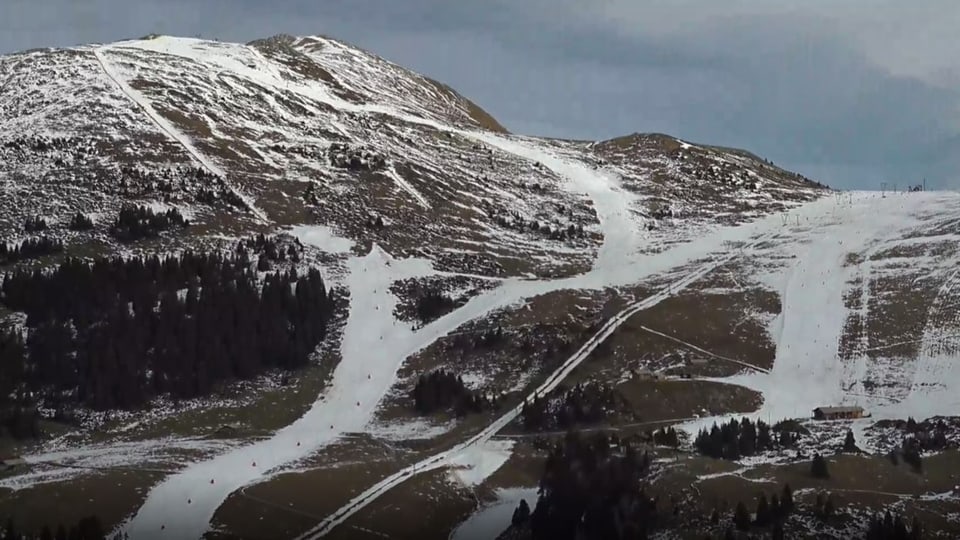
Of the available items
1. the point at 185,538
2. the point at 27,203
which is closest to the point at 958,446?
the point at 185,538

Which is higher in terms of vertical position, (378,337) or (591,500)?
(378,337)

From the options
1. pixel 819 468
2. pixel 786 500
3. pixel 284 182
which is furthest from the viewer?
pixel 284 182

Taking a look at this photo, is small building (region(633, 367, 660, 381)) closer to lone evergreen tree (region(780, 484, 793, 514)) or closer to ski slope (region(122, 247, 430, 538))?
ski slope (region(122, 247, 430, 538))

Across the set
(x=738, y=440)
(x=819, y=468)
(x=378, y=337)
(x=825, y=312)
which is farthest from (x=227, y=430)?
(x=825, y=312)

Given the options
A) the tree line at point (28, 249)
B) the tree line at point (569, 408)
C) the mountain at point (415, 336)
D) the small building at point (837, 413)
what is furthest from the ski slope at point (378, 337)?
the tree line at point (28, 249)

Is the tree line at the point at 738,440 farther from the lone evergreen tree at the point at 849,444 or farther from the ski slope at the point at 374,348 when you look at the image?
the ski slope at the point at 374,348

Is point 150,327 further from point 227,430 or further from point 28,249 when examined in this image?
point 28,249

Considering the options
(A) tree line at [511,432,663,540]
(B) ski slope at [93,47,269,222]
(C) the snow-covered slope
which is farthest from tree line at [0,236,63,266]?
(A) tree line at [511,432,663,540]
